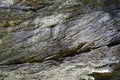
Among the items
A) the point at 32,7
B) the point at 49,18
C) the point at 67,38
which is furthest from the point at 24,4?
the point at 67,38

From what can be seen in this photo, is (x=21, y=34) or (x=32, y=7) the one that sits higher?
(x=32, y=7)

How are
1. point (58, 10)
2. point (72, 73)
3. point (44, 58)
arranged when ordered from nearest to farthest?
point (72, 73), point (44, 58), point (58, 10)

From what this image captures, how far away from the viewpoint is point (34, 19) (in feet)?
50.0

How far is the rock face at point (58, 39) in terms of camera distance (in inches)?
531

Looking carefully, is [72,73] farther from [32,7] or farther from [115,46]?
[32,7]

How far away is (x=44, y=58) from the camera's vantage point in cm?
1416

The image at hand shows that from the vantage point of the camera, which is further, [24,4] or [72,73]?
[24,4]

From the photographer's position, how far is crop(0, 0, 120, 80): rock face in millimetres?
13477

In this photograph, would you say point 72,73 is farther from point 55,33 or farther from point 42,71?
point 55,33

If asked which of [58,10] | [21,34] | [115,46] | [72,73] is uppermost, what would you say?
[58,10]

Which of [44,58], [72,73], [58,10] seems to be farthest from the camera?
[58,10]

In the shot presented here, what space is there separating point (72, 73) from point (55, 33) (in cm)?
254

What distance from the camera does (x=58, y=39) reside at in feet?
47.4

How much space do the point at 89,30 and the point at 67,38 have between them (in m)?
1.24
